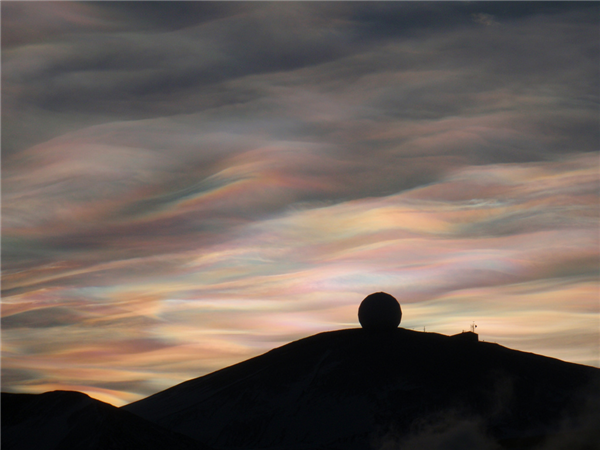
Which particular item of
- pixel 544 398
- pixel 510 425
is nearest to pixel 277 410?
pixel 510 425

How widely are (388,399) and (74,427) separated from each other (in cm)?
2936

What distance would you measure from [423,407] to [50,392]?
32259mm

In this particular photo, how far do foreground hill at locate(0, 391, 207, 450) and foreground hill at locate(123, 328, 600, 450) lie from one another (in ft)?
45.0

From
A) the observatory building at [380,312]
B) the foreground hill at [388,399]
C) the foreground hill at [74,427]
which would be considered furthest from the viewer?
the observatory building at [380,312]

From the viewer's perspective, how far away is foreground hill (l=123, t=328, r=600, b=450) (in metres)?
58.9

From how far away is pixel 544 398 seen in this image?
65.1 metres

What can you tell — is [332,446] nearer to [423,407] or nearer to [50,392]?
[423,407]

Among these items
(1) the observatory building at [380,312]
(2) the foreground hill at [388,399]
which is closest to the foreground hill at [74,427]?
(2) the foreground hill at [388,399]

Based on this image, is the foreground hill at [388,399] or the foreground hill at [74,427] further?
the foreground hill at [388,399]

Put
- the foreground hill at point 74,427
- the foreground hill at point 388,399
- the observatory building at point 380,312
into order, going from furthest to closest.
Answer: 1. the observatory building at point 380,312
2. the foreground hill at point 388,399
3. the foreground hill at point 74,427

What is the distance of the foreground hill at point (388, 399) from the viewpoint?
58.9 m

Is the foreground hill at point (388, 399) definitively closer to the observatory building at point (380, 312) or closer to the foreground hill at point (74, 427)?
the observatory building at point (380, 312)

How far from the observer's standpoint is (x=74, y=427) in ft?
155

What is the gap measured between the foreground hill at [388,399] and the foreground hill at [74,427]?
13709 millimetres
